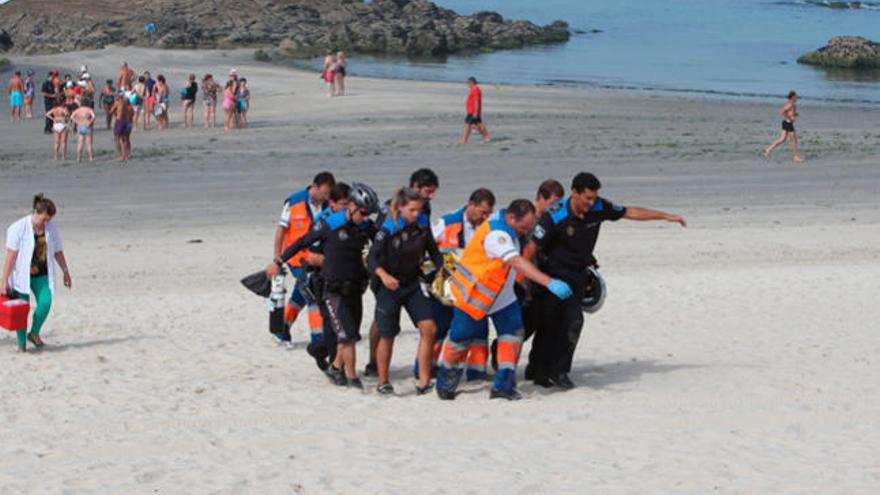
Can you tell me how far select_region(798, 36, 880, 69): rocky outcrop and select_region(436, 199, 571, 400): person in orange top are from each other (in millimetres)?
58290

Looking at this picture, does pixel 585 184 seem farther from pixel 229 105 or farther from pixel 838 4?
pixel 838 4


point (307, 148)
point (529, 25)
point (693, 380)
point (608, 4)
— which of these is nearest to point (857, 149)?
point (307, 148)

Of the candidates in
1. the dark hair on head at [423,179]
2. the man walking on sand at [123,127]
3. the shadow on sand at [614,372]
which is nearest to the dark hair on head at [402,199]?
the dark hair on head at [423,179]

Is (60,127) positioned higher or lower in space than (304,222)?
lower

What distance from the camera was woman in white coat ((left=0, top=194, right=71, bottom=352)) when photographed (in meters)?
11.0

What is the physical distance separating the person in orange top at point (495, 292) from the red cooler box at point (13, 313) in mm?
3490

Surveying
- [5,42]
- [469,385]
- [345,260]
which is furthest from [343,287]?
[5,42]

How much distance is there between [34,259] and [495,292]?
13.6 feet

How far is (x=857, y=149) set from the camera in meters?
28.0

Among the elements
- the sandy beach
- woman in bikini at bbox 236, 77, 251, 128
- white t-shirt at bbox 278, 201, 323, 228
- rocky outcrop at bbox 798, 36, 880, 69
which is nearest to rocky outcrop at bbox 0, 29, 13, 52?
rocky outcrop at bbox 798, 36, 880, 69

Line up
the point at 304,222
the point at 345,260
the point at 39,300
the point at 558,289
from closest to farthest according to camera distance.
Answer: the point at 558,289 < the point at 345,260 < the point at 304,222 < the point at 39,300

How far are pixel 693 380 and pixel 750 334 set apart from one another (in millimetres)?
2035

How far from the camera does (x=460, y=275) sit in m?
9.14

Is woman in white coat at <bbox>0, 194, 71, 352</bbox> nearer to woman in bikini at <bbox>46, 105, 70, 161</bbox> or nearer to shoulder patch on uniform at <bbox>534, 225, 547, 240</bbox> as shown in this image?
shoulder patch on uniform at <bbox>534, 225, 547, 240</bbox>
